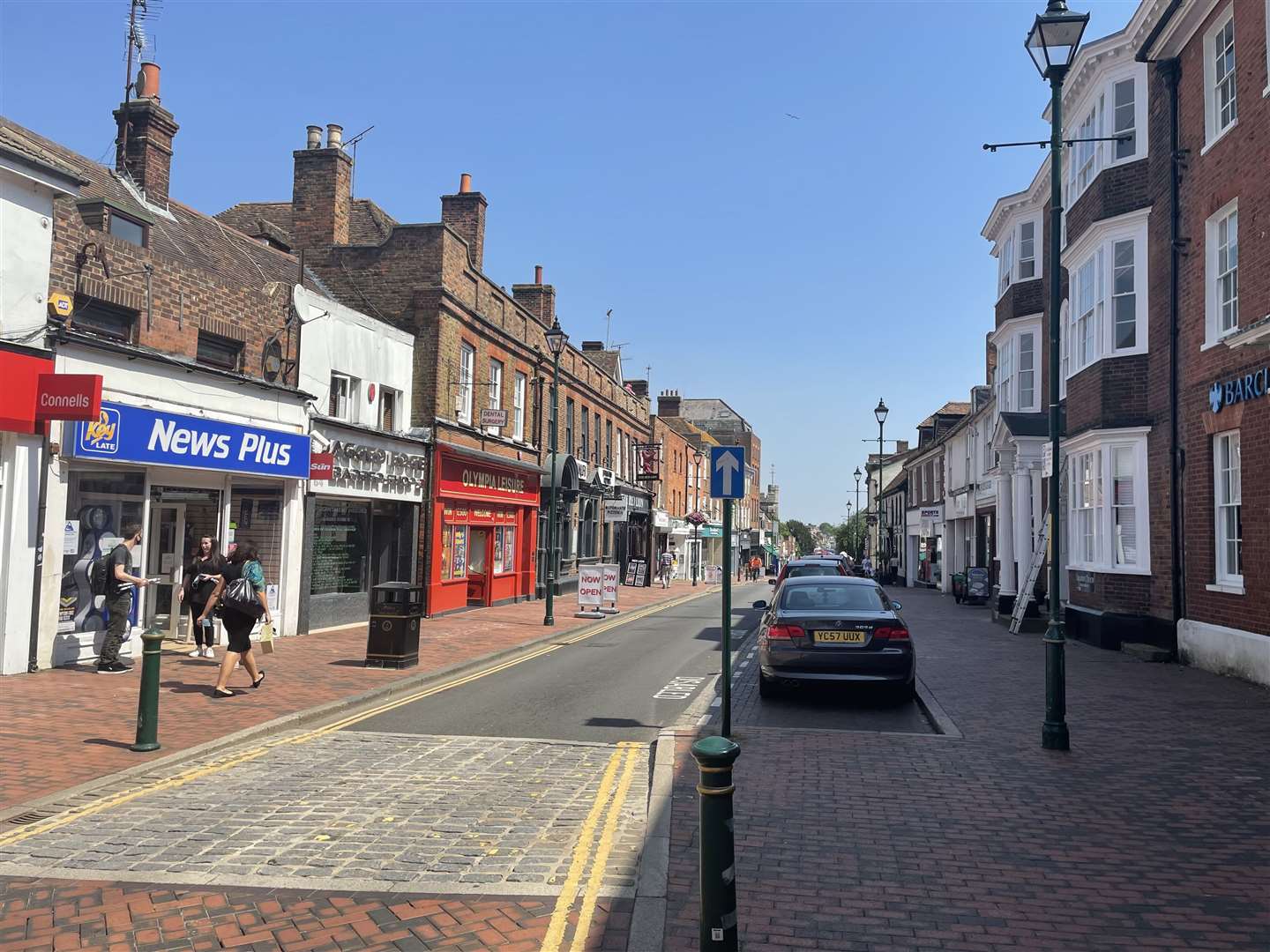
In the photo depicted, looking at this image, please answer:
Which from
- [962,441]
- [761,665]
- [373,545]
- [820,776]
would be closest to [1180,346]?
[761,665]

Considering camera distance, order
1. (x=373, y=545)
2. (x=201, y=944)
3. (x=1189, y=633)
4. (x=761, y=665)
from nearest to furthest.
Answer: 1. (x=201, y=944)
2. (x=761, y=665)
3. (x=1189, y=633)
4. (x=373, y=545)

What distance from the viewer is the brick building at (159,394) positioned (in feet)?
39.1

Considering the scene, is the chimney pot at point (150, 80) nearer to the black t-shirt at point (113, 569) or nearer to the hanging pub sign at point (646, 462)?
the black t-shirt at point (113, 569)

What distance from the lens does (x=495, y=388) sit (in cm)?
2409

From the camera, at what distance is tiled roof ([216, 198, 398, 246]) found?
23250 mm

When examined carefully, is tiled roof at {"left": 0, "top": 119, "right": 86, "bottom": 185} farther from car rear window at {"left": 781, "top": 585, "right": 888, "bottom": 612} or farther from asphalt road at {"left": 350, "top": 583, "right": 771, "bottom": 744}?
car rear window at {"left": 781, "top": 585, "right": 888, "bottom": 612}

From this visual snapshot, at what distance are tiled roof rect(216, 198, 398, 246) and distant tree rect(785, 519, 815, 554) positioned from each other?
134 meters

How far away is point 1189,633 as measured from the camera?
13891mm

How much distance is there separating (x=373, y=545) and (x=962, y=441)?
2512 centimetres

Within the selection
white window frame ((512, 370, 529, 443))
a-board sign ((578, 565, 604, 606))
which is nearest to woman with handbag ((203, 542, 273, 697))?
a-board sign ((578, 565, 604, 606))

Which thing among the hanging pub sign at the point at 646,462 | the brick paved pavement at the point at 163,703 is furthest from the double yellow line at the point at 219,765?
the hanging pub sign at the point at 646,462

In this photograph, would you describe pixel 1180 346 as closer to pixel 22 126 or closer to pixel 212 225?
pixel 212 225

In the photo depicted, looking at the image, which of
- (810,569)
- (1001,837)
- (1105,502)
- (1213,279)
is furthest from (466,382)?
(1001,837)

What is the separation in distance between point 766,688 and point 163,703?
681 cm
